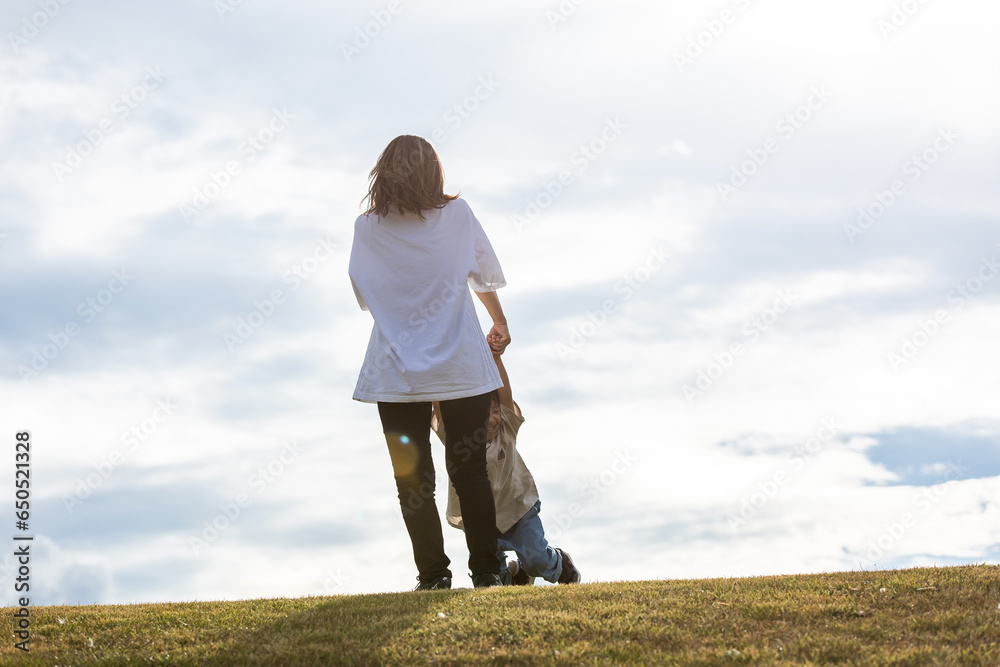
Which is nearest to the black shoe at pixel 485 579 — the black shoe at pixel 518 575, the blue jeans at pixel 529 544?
the blue jeans at pixel 529 544

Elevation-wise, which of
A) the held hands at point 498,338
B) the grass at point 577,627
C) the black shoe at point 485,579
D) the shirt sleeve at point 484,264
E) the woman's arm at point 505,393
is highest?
the shirt sleeve at point 484,264

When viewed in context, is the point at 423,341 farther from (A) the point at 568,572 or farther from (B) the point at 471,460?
(A) the point at 568,572

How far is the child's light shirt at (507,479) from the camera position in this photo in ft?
24.3

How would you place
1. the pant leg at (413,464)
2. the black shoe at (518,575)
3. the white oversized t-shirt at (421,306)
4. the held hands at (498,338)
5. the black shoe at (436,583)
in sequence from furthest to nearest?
the black shoe at (518,575) → the held hands at (498,338) → the black shoe at (436,583) → the pant leg at (413,464) → the white oversized t-shirt at (421,306)

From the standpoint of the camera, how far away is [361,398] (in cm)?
630

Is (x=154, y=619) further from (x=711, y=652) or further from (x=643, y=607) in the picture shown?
(x=711, y=652)

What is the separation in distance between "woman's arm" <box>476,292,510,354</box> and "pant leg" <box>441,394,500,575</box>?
31.1 inches

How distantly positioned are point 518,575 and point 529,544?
397mm

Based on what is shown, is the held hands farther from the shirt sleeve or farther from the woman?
the woman

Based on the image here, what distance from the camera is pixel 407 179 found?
6309 millimetres

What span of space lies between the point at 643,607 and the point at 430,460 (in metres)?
1.78

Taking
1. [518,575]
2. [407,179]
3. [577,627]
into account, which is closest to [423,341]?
[407,179]

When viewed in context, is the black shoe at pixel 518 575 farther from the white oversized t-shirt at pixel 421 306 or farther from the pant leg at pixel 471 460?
the white oversized t-shirt at pixel 421 306

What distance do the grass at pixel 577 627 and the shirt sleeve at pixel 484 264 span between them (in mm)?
2251
